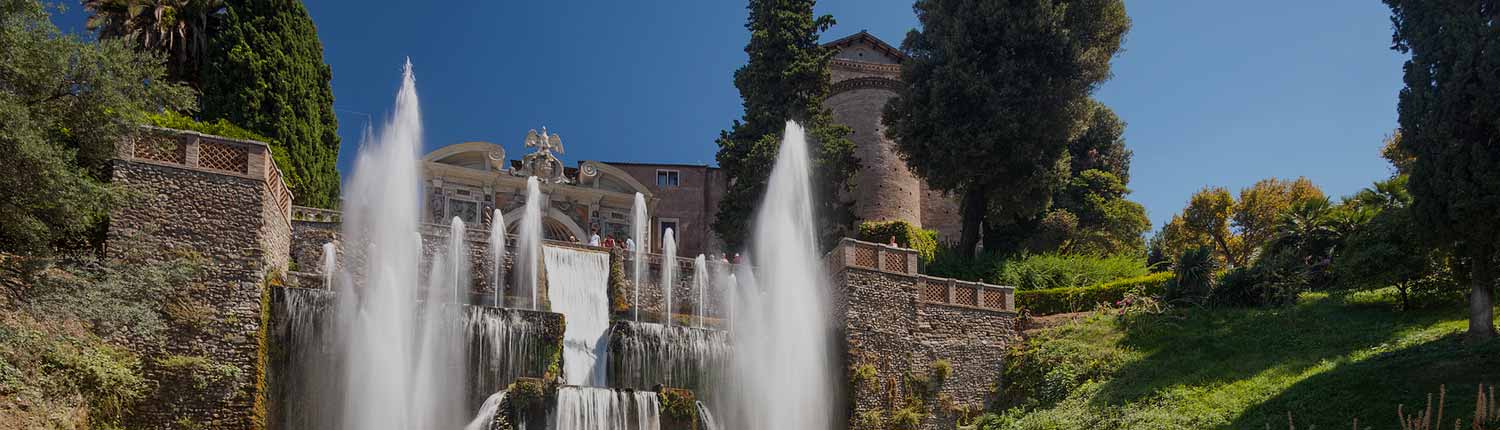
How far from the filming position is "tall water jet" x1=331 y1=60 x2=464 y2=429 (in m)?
18.8

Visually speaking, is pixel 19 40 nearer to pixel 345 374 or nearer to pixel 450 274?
pixel 345 374

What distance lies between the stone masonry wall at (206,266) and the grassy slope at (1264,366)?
13373mm

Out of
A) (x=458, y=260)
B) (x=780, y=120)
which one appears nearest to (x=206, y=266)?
(x=458, y=260)

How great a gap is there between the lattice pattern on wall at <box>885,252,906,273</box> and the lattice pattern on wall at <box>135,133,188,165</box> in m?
13.0

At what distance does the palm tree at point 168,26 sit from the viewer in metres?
25.7

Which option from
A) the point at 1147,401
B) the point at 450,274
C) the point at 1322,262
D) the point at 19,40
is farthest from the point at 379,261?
the point at 1322,262

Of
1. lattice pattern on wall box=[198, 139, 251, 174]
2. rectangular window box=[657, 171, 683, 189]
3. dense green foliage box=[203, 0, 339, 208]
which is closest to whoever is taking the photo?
lattice pattern on wall box=[198, 139, 251, 174]

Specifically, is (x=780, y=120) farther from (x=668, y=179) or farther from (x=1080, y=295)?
(x=1080, y=295)

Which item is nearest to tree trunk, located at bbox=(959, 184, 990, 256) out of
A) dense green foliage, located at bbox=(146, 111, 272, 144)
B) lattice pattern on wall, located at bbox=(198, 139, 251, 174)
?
dense green foliage, located at bbox=(146, 111, 272, 144)

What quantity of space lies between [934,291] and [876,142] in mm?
14080

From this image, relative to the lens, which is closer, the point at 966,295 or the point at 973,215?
the point at 966,295

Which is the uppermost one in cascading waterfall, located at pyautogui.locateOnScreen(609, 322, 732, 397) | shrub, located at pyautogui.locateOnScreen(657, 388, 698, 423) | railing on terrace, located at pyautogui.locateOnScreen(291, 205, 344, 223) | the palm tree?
the palm tree

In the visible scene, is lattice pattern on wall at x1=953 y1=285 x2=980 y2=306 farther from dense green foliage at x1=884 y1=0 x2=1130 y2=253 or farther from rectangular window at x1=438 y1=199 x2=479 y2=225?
rectangular window at x1=438 y1=199 x2=479 y2=225

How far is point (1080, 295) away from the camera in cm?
2667
